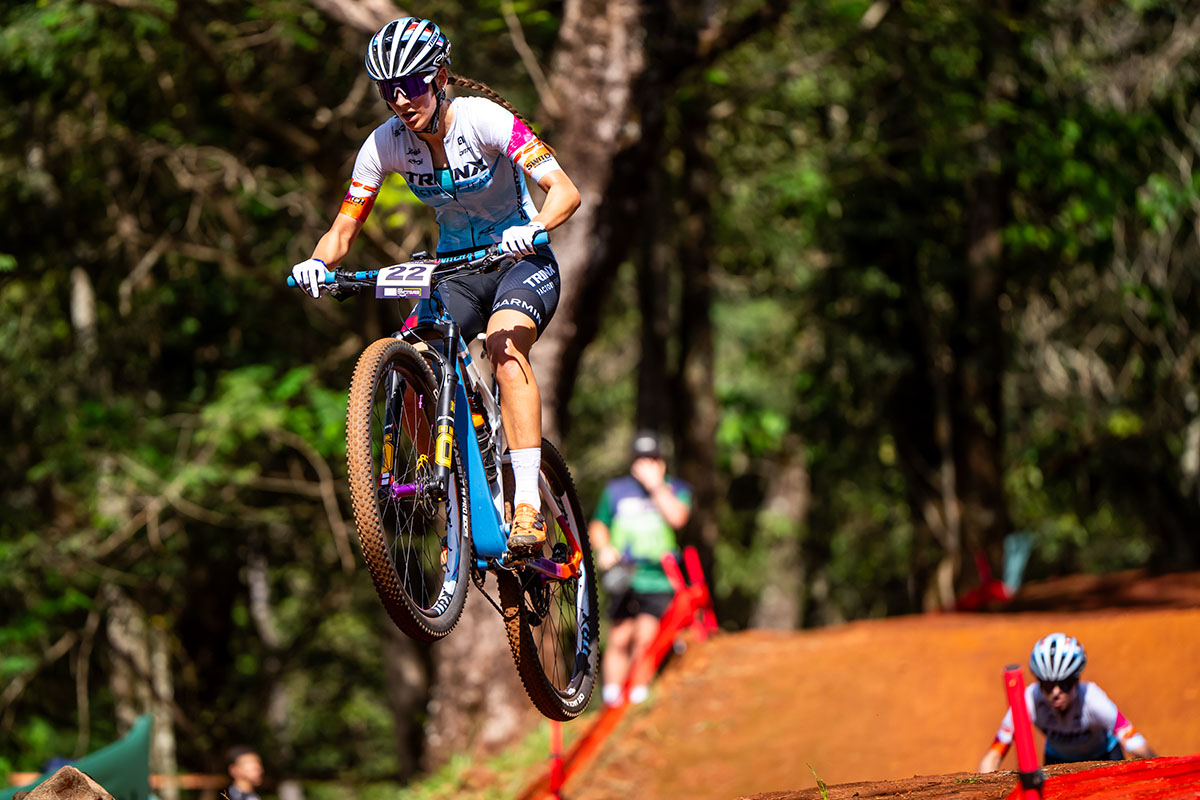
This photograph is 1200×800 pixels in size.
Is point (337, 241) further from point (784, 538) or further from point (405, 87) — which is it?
point (784, 538)

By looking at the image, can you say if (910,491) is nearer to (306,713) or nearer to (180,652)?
(180,652)

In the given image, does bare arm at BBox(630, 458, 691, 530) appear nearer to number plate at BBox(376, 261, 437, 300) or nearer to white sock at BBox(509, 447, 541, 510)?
white sock at BBox(509, 447, 541, 510)

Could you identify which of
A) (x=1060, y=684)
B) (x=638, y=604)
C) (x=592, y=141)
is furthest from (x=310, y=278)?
(x=638, y=604)

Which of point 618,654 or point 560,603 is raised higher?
point 560,603

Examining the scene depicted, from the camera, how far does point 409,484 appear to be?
18.9 feet

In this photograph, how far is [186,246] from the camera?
639 inches

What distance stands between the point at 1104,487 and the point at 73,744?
19.1 meters

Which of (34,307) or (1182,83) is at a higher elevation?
(1182,83)

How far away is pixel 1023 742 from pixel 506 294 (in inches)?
119

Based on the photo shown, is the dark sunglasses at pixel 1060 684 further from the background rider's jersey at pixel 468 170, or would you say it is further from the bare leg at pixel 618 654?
the bare leg at pixel 618 654

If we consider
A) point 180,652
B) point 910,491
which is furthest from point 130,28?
point 910,491

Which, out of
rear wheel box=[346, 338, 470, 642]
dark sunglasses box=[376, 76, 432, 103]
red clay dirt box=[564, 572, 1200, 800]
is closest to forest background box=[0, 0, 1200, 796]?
red clay dirt box=[564, 572, 1200, 800]

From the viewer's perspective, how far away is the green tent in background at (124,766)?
29.0 feet

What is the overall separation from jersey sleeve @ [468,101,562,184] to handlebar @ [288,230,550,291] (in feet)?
1.12
